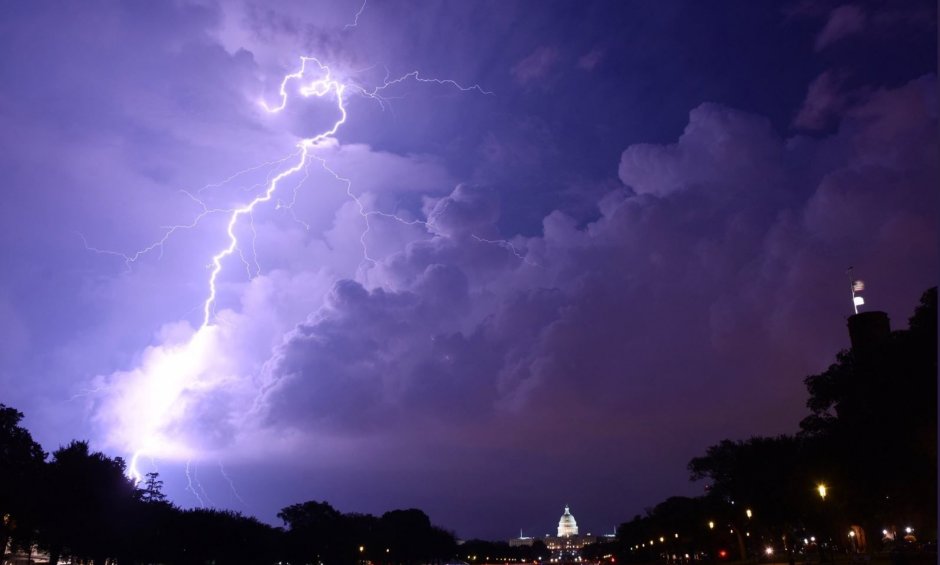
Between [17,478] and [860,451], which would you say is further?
[17,478]

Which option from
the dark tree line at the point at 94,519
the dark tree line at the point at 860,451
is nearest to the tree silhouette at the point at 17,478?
the dark tree line at the point at 94,519

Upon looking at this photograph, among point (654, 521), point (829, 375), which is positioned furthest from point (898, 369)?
point (654, 521)

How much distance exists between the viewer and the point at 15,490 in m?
62.2

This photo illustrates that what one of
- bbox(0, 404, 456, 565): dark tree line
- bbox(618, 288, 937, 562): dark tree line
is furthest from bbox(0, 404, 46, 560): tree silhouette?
bbox(618, 288, 937, 562): dark tree line

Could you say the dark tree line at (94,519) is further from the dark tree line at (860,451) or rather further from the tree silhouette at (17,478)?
the dark tree line at (860,451)

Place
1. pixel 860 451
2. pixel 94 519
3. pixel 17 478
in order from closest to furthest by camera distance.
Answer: pixel 860 451
pixel 17 478
pixel 94 519

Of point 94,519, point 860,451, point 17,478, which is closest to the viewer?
point 860,451

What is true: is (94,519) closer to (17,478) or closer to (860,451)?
(17,478)

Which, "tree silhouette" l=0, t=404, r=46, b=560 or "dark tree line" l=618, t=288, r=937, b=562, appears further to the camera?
"tree silhouette" l=0, t=404, r=46, b=560

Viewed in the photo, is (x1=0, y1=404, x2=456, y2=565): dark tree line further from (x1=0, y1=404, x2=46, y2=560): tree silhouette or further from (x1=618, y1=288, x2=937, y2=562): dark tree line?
(x1=618, y1=288, x2=937, y2=562): dark tree line

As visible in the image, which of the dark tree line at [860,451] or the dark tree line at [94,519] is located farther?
the dark tree line at [94,519]

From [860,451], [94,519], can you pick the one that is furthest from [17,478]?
[860,451]

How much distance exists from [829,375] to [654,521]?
129088mm

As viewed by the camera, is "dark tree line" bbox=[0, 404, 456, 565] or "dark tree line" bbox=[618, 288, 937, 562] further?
"dark tree line" bbox=[0, 404, 456, 565]
